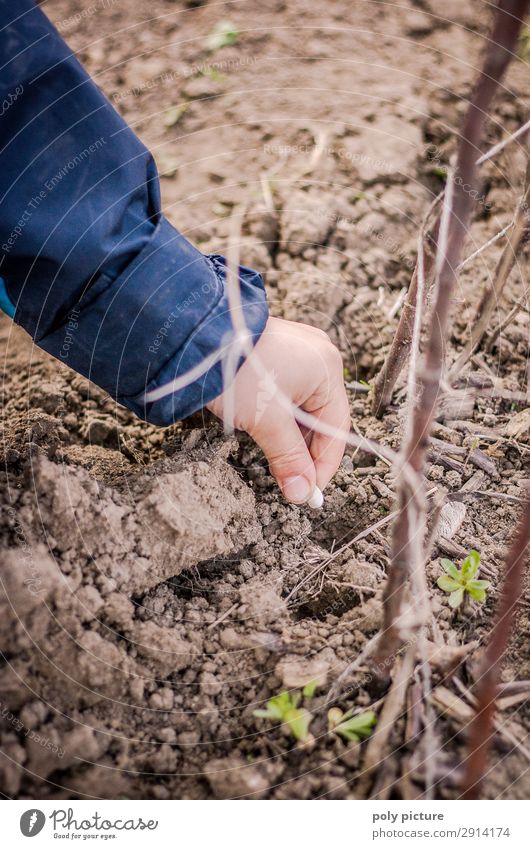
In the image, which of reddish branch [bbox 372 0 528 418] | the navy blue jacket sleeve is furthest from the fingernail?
reddish branch [bbox 372 0 528 418]

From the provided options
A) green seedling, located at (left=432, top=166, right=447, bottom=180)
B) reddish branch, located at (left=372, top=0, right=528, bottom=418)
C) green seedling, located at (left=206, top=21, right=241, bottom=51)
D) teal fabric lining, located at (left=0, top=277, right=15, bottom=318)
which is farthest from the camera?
green seedling, located at (left=206, top=21, right=241, bottom=51)

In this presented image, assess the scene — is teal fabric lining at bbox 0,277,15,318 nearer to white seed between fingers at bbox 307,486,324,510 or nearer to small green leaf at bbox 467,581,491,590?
white seed between fingers at bbox 307,486,324,510

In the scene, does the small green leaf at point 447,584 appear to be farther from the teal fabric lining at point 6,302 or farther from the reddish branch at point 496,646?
the teal fabric lining at point 6,302

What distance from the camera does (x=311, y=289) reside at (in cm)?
167

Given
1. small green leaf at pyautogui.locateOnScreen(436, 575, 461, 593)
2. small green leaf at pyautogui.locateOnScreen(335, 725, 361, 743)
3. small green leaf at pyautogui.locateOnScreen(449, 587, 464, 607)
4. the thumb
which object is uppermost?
the thumb

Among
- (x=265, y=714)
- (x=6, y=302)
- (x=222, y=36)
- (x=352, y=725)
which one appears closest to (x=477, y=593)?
(x=352, y=725)

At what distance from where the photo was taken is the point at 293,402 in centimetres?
133

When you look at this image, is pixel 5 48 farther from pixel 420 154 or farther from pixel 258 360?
pixel 420 154

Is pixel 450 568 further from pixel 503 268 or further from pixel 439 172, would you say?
pixel 439 172

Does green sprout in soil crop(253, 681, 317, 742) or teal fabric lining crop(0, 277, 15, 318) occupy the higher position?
→ teal fabric lining crop(0, 277, 15, 318)

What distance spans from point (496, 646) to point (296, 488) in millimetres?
577

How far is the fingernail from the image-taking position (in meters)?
1.26

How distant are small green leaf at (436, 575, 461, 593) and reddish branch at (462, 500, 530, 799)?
336 millimetres

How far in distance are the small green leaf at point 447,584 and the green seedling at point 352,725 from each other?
28 centimetres
